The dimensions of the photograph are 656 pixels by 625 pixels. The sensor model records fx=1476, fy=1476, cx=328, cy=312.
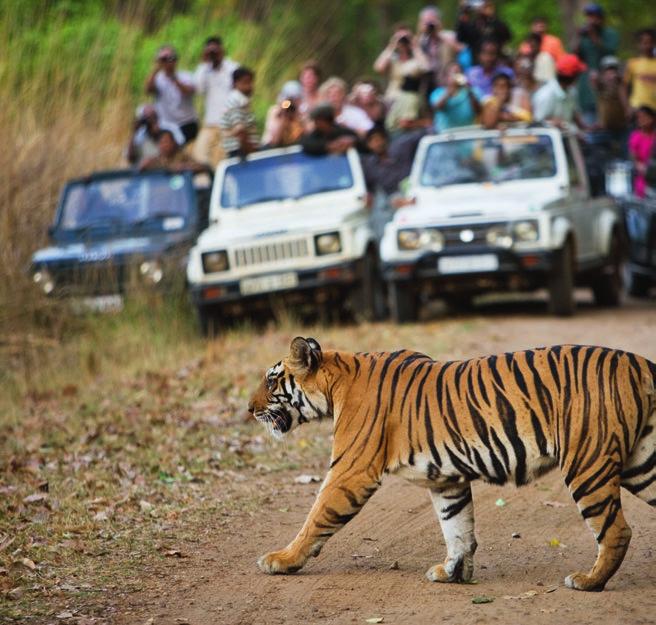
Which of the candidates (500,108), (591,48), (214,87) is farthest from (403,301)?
(591,48)

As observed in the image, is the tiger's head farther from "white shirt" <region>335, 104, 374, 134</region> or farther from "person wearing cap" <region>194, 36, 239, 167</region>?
"person wearing cap" <region>194, 36, 239, 167</region>

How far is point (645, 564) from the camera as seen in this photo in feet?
19.6

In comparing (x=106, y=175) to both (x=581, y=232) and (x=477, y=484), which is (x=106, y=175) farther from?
(x=477, y=484)

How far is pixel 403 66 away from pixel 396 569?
11941 mm

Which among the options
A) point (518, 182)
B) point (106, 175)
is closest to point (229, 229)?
point (106, 175)

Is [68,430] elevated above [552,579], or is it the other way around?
[552,579]

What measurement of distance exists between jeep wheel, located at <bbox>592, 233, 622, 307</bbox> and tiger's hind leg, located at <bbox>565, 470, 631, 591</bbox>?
9974mm

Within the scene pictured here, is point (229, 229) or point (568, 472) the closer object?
point (568, 472)

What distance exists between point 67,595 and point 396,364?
1619 millimetres

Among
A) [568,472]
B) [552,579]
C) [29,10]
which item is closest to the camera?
[568,472]

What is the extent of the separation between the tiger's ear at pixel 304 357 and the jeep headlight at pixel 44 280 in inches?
309

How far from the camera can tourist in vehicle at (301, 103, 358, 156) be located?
14.5 meters

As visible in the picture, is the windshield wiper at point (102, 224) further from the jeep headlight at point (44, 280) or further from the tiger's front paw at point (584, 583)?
the tiger's front paw at point (584, 583)

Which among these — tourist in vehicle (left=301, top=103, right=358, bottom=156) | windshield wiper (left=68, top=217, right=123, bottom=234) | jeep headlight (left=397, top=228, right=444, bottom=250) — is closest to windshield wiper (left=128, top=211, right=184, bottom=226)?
windshield wiper (left=68, top=217, right=123, bottom=234)
